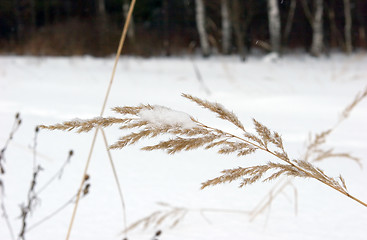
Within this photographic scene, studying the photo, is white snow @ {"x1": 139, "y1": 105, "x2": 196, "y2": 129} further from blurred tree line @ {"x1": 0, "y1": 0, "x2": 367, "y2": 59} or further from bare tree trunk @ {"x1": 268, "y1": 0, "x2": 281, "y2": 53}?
blurred tree line @ {"x1": 0, "y1": 0, "x2": 367, "y2": 59}

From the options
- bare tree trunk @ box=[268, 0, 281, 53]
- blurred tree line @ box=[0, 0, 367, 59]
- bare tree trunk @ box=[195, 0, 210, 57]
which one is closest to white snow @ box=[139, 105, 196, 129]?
bare tree trunk @ box=[268, 0, 281, 53]

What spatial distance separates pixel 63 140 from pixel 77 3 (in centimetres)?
2161

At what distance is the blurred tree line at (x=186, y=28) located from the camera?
1382 centimetres

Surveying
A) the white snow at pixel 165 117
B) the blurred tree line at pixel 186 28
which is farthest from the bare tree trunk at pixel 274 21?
the white snow at pixel 165 117

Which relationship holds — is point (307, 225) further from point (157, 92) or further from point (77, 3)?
point (77, 3)

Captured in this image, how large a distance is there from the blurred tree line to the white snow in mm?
12150

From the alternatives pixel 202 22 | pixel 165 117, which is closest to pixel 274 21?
pixel 202 22

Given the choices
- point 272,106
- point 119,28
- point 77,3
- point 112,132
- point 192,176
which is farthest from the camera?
point 77,3

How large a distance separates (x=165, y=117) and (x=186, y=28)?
60.5 ft

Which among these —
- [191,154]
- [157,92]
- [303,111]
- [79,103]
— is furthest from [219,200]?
[157,92]

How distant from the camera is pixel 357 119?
2809 millimetres

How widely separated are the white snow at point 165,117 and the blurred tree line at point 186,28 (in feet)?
39.9

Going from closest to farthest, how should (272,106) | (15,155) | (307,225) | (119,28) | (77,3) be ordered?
(307,225)
(15,155)
(272,106)
(119,28)
(77,3)

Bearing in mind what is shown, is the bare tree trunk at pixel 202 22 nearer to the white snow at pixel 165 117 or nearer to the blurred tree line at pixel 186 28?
the blurred tree line at pixel 186 28
